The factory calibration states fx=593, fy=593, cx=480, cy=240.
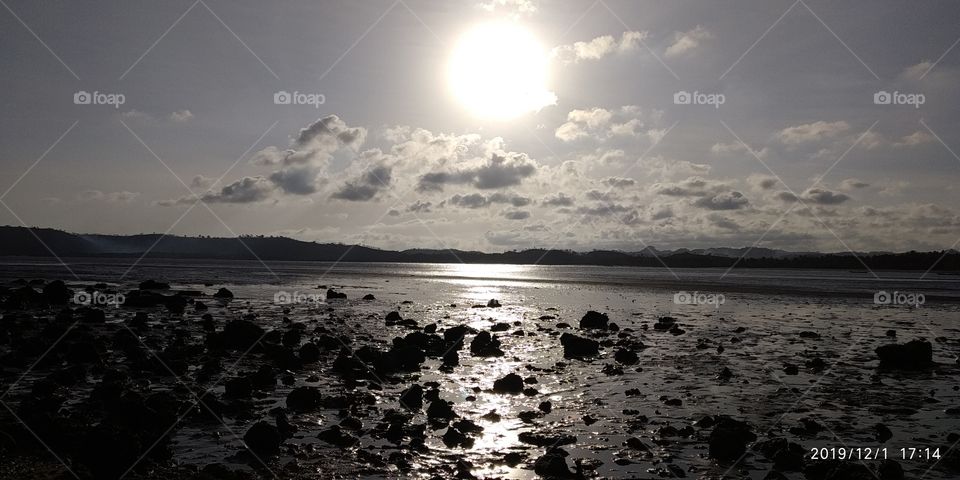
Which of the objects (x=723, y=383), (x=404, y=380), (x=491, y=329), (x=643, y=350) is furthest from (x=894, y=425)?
(x=491, y=329)

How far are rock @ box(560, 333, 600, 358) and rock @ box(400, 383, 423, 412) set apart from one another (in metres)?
11.0

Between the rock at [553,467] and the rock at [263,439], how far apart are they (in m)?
5.85

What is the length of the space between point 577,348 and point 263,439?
670 inches

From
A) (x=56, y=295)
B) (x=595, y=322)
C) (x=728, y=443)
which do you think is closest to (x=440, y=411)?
(x=728, y=443)

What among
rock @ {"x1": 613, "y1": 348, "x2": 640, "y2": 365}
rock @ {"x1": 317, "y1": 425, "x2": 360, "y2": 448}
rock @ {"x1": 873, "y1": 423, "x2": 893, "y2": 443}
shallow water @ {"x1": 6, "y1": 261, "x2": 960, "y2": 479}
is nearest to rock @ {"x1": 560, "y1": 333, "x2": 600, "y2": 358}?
shallow water @ {"x1": 6, "y1": 261, "x2": 960, "y2": 479}

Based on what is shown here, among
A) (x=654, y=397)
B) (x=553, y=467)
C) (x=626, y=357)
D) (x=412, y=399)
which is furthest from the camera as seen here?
(x=626, y=357)

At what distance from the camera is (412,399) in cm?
1761

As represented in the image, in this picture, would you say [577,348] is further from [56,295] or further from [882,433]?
[56,295]

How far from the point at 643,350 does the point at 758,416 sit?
12.1m

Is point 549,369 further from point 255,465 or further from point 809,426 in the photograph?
point 255,465

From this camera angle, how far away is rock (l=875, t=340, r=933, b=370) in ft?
83.2

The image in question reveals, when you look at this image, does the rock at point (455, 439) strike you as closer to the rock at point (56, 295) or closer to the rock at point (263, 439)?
the rock at point (263, 439)

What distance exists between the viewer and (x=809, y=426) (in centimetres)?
1573

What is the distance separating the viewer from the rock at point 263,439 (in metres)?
13.2
